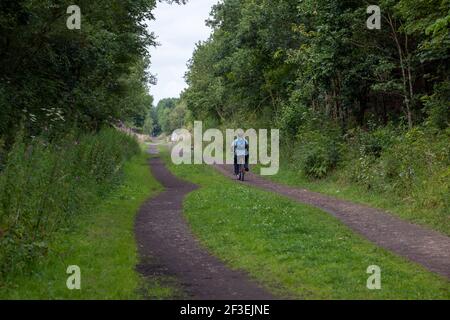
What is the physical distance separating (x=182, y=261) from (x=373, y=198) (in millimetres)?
8751

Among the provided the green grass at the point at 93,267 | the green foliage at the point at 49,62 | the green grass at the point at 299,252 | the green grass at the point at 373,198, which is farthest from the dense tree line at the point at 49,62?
the green grass at the point at 373,198

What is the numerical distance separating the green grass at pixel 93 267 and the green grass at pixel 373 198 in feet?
23.4

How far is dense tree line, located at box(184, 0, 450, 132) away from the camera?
17.0 meters

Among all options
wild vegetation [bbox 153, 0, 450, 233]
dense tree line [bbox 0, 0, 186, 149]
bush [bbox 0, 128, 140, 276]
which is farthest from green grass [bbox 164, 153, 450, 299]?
dense tree line [bbox 0, 0, 186, 149]

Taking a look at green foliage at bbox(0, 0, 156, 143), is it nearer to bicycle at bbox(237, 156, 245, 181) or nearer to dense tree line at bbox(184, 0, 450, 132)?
bicycle at bbox(237, 156, 245, 181)

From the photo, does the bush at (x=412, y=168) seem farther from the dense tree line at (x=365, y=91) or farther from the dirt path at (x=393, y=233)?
the dirt path at (x=393, y=233)

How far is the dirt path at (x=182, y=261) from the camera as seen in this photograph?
7.56 meters

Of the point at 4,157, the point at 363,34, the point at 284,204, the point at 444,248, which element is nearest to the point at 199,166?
the point at 363,34

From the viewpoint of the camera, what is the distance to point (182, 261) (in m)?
9.41

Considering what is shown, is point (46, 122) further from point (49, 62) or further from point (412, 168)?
point (412, 168)

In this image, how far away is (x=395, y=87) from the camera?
19.0 metres

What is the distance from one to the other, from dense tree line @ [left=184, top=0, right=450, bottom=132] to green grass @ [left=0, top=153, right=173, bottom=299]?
794 cm
